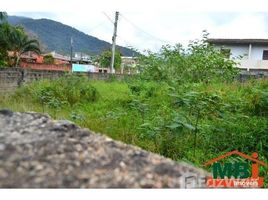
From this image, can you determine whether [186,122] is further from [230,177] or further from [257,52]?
[257,52]

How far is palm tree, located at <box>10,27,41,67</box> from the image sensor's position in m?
18.6

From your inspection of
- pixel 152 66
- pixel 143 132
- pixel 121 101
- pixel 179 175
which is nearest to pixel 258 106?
pixel 143 132

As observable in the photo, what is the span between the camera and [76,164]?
1854 mm

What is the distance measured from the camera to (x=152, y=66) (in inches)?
403

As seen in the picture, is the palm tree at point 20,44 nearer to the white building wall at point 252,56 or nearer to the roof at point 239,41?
the roof at point 239,41

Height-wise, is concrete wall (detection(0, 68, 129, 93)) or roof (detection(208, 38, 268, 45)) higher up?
roof (detection(208, 38, 268, 45))

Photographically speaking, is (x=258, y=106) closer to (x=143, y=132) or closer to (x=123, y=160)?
(x=143, y=132)

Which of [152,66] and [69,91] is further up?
[152,66]

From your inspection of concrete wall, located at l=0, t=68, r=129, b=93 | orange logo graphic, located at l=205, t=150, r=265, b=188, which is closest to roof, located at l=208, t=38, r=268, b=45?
concrete wall, located at l=0, t=68, r=129, b=93

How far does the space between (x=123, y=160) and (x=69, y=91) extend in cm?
592

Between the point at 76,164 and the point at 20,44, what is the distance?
19.0 meters

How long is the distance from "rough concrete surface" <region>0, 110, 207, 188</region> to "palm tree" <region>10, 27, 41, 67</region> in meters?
17.0

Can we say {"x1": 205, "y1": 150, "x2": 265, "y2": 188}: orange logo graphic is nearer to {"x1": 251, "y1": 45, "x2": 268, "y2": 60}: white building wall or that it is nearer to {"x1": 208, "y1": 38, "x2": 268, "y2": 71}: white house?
{"x1": 208, "y1": 38, "x2": 268, "y2": 71}: white house

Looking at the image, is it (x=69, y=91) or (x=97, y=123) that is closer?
(x=97, y=123)
